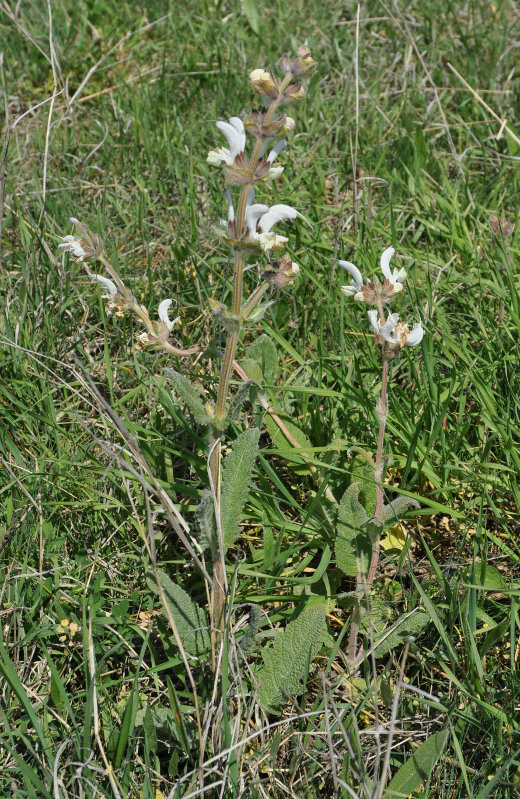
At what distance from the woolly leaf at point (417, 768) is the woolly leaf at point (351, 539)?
0.50 m

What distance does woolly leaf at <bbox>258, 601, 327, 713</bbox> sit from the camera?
1.99 meters

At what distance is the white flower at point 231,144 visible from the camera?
1840mm

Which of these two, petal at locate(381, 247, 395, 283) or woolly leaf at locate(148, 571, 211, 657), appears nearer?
woolly leaf at locate(148, 571, 211, 657)

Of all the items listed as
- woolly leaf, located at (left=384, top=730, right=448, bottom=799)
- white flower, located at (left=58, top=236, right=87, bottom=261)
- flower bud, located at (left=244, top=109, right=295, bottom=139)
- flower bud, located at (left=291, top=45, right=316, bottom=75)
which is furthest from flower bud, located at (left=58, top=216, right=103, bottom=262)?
woolly leaf, located at (left=384, top=730, right=448, bottom=799)

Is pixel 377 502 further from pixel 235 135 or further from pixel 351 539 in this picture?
pixel 235 135

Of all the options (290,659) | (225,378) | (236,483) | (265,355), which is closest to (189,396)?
(225,378)

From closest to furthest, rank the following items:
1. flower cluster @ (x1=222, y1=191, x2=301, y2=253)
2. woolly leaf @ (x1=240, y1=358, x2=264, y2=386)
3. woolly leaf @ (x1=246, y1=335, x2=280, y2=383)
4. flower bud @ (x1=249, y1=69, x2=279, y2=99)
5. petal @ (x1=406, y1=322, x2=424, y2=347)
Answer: flower bud @ (x1=249, y1=69, x2=279, y2=99) → flower cluster @ (x1=222, y1=191, x2=301, y2=253) → petal @ (x1=406, y1=322, x2=424, y2=347) → woolly leaf @ (x1=240, y1=358, x2=264, y2=386) → woolly leaf @ (x1=246, y1=335, x2=280, y2=383)

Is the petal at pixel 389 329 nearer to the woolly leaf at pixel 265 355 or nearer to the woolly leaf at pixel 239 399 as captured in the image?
the woolly leaf at pixel 239 399

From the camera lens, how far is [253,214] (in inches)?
74.8

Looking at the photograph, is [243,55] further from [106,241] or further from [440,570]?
[440,570]

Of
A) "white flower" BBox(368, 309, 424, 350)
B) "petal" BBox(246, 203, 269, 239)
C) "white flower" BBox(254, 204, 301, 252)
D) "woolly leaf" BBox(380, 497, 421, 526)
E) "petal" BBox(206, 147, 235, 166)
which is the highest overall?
"petal" BBox(206, 147, 235, 166)

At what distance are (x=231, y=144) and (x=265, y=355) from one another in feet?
2.75

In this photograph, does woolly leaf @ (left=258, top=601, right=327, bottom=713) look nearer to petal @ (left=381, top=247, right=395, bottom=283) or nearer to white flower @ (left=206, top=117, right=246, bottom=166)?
petal @ (left=381, top=247, right=395, bottom=283)

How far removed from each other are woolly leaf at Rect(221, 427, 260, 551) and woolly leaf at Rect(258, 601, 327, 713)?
11.3 inches
